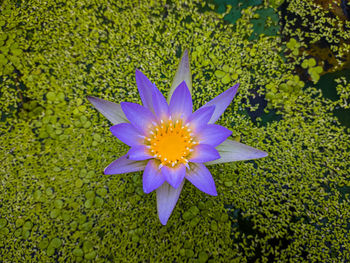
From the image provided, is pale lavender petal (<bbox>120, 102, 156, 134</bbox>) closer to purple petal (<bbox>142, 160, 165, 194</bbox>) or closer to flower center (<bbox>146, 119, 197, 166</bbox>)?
flower center (<bbox>146, 119, 197, 166</bbox>)

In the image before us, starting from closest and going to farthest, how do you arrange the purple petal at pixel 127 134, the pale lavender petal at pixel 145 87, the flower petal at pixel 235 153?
the purple petal at pixel 127 134 → the pale lavender petal at pixel 145 87 → the flower petal at pixel 235 153

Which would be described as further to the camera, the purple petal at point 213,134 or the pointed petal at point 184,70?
the pointed petal at point 184,70

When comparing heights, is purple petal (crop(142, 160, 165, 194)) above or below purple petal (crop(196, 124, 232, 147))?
below

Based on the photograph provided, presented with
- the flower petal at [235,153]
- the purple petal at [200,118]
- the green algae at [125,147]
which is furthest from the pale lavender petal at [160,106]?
the green algae at [125,147]

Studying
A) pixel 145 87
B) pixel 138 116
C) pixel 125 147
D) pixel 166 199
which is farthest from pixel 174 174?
pixel 125 147

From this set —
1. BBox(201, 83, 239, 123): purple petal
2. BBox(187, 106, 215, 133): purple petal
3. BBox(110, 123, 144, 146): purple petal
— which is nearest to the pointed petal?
BBox(201, 83, 239, 123): purple petal

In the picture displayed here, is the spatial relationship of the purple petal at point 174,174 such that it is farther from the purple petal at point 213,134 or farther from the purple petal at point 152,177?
the purple petal at point 213,134

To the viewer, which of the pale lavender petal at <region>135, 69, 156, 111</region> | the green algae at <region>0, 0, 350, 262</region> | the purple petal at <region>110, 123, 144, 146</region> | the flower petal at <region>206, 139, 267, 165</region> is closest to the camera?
the purple petal at <region>110, 123, 144, 146</region>

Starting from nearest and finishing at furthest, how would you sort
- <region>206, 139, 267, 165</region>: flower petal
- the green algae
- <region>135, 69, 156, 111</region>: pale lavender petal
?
<region>135, 69, 156, 111</region>: pale lavender petal, <region>206, 139, 267, 165</region>: flower petal, the green algae
